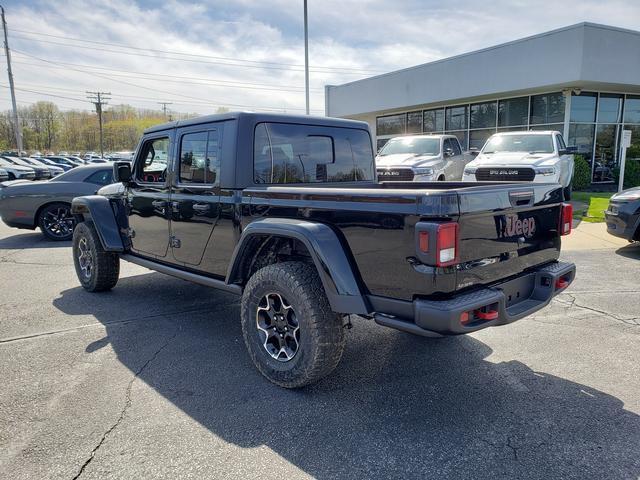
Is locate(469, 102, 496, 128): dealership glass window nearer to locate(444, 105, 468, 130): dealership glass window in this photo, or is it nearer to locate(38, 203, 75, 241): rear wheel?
locate(444, 105, 468, 130): dealership glass window

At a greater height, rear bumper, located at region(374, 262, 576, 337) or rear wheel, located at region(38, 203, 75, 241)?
rear bumper, located at region(374, 262, 576, 337)

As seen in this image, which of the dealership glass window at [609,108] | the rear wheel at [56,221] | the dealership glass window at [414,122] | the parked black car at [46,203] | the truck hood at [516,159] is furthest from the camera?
the dealership glass window at [414,122]

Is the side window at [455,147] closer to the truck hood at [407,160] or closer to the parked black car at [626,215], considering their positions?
the truck hood at [407,160]

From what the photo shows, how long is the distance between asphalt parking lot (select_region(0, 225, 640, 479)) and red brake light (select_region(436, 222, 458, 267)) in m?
1.03

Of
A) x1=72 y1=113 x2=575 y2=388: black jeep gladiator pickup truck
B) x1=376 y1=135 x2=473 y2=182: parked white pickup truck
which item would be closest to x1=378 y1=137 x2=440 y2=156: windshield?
x1=376 y1=135 x2=473 y2=182: parked white pickup truck

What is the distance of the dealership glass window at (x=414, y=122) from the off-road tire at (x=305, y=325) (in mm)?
21030

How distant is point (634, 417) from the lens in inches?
114

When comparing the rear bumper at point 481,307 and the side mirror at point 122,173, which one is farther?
the side mirror at point 122,173

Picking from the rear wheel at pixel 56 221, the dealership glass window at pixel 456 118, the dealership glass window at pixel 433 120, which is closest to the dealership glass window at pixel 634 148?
the dealership glass window at pixel 456 118

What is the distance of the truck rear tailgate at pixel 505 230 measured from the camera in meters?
2.77

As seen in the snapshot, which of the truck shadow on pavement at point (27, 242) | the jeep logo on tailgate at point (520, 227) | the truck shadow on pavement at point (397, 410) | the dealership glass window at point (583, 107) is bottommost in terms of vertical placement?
the truck shadow on pavement at point (27, 242)

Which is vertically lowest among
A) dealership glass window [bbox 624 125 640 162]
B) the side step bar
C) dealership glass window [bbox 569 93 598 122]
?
the side step bar

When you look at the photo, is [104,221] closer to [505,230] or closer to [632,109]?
[505,230]

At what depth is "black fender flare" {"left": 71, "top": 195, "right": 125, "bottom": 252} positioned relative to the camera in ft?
17.4
